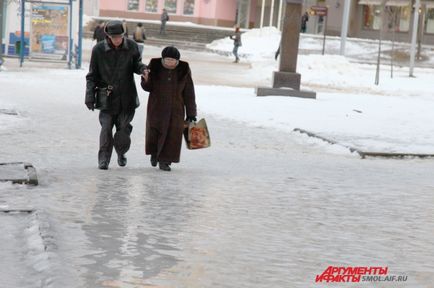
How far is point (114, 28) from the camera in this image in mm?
10016

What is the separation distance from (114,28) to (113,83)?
2.11 feet

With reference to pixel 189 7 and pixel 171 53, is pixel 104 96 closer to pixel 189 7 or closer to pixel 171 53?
pixel 171 53

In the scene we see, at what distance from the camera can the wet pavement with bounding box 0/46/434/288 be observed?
19.6 feet

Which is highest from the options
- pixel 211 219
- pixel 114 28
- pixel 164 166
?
pixel 114 28

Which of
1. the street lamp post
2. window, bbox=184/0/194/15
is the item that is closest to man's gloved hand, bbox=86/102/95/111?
the street lamp post

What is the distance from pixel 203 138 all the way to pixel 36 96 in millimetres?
9764

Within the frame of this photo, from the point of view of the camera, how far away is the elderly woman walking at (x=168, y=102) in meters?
10.6

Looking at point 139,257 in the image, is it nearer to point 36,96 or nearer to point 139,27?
point 36,96

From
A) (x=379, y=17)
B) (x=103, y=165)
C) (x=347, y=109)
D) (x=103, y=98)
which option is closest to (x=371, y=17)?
(x=379, y=17)

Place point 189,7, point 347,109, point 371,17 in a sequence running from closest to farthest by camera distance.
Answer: point 347,109
point 371,17
point 189,7

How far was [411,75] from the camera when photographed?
37.4 meters

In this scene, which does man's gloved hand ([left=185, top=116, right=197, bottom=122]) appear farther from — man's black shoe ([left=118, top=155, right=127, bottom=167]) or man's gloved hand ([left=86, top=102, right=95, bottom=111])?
man's gloved hand ([left=86, top=102, right=95, bottom=111])

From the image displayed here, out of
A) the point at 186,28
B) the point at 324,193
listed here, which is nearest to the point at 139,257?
the point at 324,193

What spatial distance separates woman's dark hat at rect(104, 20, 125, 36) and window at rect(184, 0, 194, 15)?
58478 millimetres
